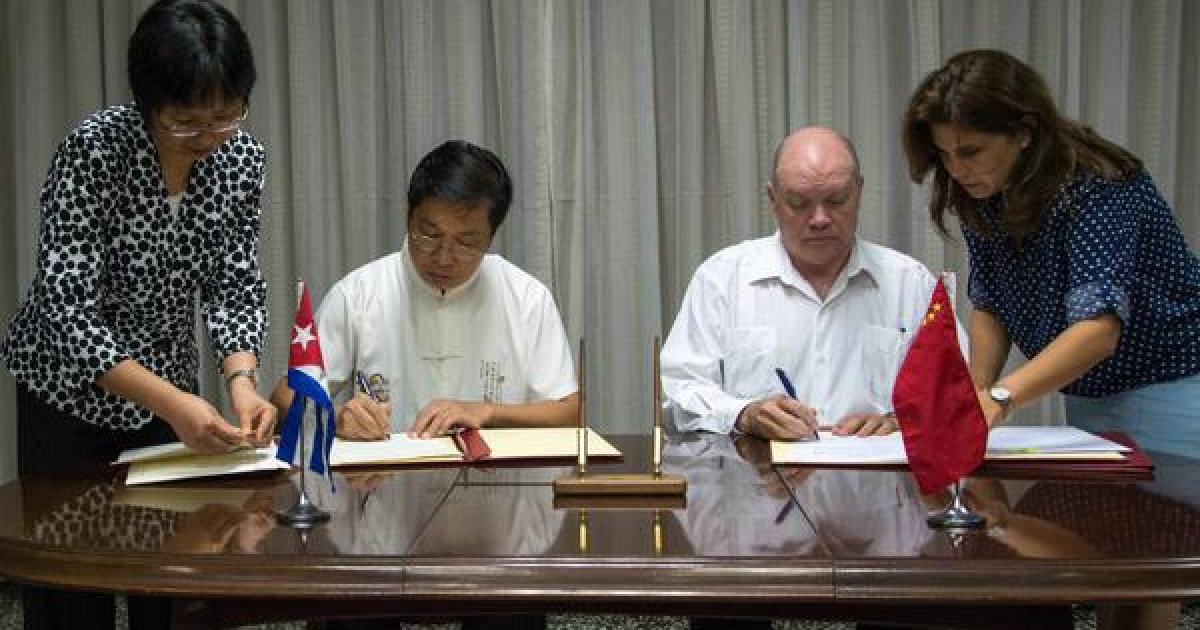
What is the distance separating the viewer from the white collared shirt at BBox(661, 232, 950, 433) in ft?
8.87

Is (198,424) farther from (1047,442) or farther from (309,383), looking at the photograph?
(1047,442)

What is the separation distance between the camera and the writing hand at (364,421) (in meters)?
2.22

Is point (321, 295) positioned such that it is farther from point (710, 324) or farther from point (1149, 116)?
point (1149, 116)

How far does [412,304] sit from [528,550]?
1390mm

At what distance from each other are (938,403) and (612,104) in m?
2.04

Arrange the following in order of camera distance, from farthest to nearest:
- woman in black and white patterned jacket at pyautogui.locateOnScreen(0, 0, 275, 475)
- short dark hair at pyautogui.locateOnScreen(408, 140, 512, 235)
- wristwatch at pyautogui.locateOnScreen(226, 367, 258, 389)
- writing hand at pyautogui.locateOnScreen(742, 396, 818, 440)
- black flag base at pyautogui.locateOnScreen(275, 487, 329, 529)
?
1. short dark hair at pyautogui.locateOnScreen(408, 140, 512, 235)
2. writing hand at pyautogui.locateOnScreen(742, 396, 818, 440)
3. wristwatch at pyautogui.locateOnScreen(226, 367, 258, 389)
4. woman in black and white patterned jacket at pyautogui.locateOnScreen(0, 0, 275, 475)
5. black flag base at pyautogui.locateOnScreen(275, 487, 329, 529)

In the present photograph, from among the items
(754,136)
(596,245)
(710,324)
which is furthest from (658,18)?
(710,324)

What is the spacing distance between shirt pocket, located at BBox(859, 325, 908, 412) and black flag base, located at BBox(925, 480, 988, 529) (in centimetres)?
117

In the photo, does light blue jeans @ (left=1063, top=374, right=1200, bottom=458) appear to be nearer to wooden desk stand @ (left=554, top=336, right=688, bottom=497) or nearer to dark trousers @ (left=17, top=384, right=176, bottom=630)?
wooden desk stand @ (left=554, top=336, right=688, bottom=497)

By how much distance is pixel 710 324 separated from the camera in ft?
9.07

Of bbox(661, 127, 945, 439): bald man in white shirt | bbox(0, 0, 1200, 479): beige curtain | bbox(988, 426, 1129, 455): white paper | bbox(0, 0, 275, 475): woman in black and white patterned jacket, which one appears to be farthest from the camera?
bbox(0, 0, 1200, 479): beige curtain

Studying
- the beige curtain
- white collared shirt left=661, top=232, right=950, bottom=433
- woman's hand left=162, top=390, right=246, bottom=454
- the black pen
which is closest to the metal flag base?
woman's hand left=162, top=390, right=246, bottom=454

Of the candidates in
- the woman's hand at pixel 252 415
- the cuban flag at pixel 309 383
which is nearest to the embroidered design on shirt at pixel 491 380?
the woman's hand at pixel 252 415

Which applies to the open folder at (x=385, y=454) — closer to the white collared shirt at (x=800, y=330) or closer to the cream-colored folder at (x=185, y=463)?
the cream-colored folder at (x=185, y=463)
